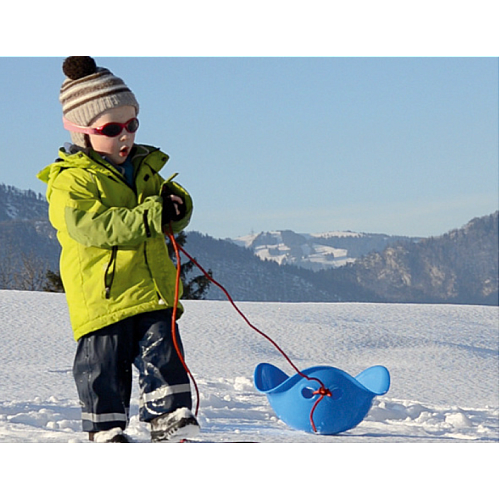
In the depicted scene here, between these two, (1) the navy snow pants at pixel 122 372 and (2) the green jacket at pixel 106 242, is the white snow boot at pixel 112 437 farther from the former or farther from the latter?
(2) the green jacket at pixel 106 242

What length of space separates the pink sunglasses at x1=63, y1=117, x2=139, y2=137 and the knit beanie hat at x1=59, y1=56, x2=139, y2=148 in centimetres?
2

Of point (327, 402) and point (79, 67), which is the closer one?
point (79, 67)

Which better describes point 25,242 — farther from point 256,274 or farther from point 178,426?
point 178,426

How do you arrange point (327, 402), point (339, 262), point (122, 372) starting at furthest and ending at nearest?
point (339, 262) < point (327, 402) < point (122, 372)

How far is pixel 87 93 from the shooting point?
2.86 meters

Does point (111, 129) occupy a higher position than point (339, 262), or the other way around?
point (339, 262)

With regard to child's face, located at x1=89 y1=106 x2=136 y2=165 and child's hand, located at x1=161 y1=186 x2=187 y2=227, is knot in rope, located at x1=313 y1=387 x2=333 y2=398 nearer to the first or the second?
child's hand, located at x1=161 y1=186 x2=187 y2=227

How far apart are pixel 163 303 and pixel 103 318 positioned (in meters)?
0.21

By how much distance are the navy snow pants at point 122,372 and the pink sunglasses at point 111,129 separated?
0.66m

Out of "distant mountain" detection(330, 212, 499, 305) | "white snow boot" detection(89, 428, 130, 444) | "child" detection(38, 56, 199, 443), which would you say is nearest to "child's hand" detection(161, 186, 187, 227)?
"child" detection(38, 56, 199, 443)

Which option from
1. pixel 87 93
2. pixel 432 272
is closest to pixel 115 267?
pixel 87 93

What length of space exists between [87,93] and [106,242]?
0.57m

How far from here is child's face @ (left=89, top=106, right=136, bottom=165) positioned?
2.85 metres

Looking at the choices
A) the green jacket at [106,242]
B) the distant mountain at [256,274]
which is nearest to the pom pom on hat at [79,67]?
the green jacket at [106,242]
